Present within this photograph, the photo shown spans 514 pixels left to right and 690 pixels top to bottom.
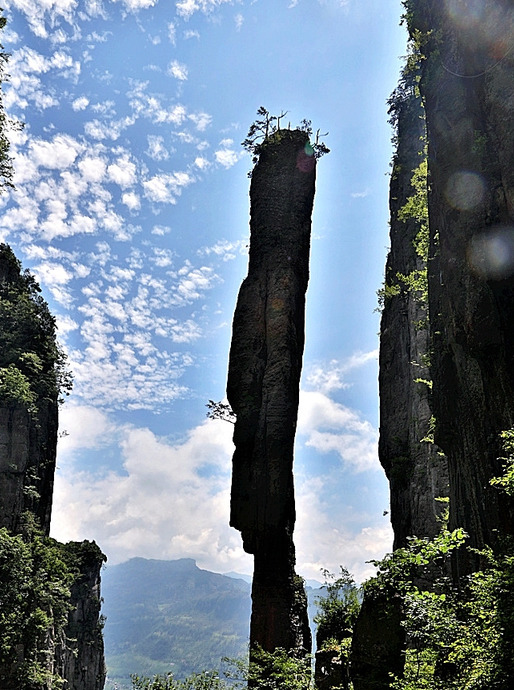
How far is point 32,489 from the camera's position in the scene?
106 feet

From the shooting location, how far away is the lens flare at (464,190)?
14.1 m

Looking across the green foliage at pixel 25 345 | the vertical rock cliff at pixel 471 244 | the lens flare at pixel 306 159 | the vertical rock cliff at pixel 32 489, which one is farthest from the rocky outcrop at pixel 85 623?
the vertical rock cliff at pixel 471 244

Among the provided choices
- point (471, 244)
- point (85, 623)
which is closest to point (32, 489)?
point (85, 623)

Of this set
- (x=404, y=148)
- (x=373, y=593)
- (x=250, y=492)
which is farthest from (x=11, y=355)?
(x=373, y=593)

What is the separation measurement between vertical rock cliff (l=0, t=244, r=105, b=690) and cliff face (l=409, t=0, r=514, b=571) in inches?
875

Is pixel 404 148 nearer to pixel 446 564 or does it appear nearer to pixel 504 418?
pixel 446 564

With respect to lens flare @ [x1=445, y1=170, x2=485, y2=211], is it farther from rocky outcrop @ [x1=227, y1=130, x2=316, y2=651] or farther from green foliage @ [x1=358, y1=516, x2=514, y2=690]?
rocky outcrop @ [x1=227, y1=130, x2=316, y2=651]

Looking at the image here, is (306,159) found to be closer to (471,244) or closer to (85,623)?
(471,244)

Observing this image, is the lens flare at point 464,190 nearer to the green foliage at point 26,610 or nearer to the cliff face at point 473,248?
the cliff face at point 473,248

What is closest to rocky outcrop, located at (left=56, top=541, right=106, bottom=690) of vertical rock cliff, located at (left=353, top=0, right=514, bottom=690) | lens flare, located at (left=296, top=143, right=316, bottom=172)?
lens flare, located at (left=296, top=143, right=316, bottom=172)

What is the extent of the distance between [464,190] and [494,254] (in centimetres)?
213

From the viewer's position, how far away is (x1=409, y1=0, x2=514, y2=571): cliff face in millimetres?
12898

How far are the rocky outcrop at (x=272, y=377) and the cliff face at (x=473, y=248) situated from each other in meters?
10.5

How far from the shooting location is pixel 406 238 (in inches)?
1262
